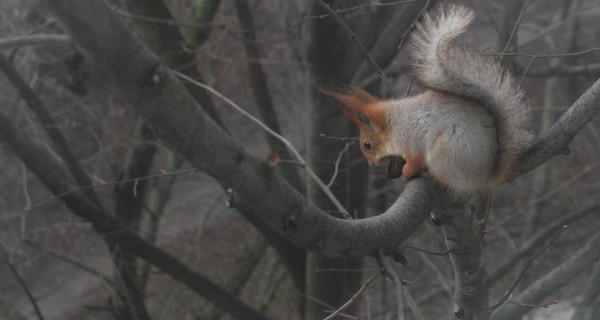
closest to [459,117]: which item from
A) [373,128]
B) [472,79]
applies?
[472,79]

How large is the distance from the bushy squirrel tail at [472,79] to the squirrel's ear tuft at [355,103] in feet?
0.91

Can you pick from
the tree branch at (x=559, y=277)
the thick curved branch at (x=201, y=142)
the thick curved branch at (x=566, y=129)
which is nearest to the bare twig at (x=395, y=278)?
the thick curved branch at (x=201, y=142)

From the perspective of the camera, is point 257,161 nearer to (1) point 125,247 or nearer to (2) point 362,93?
(2) point 362,93

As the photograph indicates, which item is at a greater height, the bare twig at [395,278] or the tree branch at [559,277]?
the bare twig at [395,278]

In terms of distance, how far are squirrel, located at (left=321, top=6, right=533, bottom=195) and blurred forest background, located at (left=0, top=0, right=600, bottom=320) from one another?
0.48 feet

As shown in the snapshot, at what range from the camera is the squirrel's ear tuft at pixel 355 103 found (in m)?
2.87

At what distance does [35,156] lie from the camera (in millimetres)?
4277

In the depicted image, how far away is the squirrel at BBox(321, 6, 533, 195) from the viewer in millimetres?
2660

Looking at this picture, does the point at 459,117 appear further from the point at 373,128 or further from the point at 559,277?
the point at 559,277

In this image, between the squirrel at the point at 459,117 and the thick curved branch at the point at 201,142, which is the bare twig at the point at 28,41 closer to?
the squirrel at the point at 459,117

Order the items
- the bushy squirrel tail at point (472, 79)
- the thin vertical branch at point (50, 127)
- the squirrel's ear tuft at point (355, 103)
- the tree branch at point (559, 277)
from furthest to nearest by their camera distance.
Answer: the thin vertical branch at point (50, 127) < the tree branch at point (559, 277) < the squirrel's ear tuft at point (355, 103) < the bushy squirrel tail at point (472, 79)

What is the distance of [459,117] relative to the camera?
276 cm

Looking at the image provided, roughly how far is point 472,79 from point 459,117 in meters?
0.15

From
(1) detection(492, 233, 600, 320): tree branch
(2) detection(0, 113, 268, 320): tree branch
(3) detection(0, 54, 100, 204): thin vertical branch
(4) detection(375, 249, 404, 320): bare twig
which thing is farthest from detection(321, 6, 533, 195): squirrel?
(3) detection(0, 54, 100, 204): thin vertical branch
